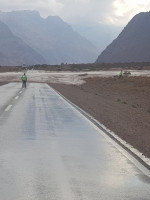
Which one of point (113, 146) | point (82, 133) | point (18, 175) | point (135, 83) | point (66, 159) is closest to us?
point (18, 175)

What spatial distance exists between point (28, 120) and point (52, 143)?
533cm

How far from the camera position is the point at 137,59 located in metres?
196

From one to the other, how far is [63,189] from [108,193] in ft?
2.29

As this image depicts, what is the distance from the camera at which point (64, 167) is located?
870 cm

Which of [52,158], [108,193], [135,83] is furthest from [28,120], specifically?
[135,83]

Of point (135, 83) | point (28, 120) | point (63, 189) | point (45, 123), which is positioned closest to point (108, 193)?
point (63, 189)

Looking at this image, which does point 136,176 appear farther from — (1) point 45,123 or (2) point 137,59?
(2) point 137,59

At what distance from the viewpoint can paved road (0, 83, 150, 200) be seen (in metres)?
6.78

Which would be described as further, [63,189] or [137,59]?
[137,59]

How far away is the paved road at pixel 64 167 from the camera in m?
6.78

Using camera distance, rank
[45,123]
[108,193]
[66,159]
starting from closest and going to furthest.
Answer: [108,193] → [66,159] → [45,123]

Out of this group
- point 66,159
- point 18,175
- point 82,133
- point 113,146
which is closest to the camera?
point 18,175

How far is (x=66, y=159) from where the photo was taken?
9508 mm

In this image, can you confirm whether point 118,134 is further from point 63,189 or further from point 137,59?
point 137,59
